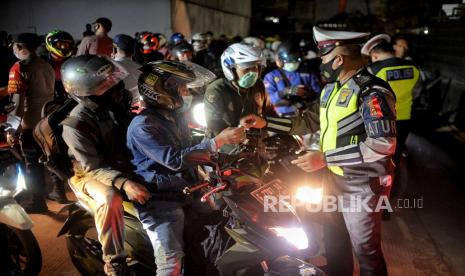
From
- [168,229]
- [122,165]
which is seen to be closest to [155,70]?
[122,165]

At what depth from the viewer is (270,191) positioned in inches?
112

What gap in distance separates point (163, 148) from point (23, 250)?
194 cm

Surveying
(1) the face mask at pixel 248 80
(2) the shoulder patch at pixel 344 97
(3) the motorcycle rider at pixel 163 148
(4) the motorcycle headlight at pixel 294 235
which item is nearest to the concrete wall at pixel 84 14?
(1) the face mask at pixel 248 80

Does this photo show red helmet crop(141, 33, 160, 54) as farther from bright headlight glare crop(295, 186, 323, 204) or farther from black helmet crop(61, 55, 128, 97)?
bright headlight glare crop(295, 186, 323, 204)

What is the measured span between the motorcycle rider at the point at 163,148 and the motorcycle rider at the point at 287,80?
3460mm

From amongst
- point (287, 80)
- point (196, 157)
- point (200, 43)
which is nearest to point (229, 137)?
point (196, 157)

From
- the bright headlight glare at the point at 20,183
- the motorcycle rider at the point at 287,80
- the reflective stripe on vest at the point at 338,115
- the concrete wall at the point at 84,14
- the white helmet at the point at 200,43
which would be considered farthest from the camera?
the concrete wall at the point at 84,14

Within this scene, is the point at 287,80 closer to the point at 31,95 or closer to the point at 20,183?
the point at 31,95

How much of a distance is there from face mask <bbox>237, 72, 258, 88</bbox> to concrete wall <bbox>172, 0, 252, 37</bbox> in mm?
12218

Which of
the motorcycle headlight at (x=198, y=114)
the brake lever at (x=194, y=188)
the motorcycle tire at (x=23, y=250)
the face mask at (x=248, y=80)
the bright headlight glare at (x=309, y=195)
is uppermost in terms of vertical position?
the face mask at (x=248, y=80)

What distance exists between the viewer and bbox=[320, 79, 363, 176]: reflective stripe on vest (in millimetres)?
3010

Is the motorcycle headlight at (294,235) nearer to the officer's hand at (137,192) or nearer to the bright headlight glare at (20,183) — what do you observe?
the officer's hand at (137,192)

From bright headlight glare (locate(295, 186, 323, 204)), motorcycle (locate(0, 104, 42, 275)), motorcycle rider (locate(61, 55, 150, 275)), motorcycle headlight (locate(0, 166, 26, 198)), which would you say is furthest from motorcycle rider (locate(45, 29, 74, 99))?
bright headlight glare (locate(295, 186, 323, 204))

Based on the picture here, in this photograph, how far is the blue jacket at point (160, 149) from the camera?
9.12 ft
